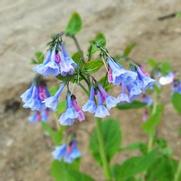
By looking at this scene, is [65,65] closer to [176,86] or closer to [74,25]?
[74,25]

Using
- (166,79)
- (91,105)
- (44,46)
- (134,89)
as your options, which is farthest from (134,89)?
(44,46)

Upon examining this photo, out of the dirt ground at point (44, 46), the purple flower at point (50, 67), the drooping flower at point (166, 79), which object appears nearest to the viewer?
the purple flower at point (50, 67)

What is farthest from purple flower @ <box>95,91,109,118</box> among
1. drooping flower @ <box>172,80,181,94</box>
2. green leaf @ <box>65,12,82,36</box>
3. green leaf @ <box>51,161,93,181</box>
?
drooping flower @ <box>172,80,181,94</box>

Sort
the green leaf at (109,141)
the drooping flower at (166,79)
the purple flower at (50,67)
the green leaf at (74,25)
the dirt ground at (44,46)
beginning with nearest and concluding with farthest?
the purple flower at (50,67) → the green leaf at (74,25) → the green leaf at (109,141) → the drooping flower at (166,79) → the dirt ground at (44,46)

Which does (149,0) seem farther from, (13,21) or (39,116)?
(39,116)

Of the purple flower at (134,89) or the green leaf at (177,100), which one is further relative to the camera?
the green leaf at (177,100)

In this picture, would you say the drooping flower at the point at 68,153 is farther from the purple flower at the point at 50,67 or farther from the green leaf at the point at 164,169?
the purple flower at the point at 50,67

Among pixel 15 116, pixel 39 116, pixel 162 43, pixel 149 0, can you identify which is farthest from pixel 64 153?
pixel 149 0

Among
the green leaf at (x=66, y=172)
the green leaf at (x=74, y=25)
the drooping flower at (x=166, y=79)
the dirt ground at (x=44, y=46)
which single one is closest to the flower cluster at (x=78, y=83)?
the green leaf at (x=74, y=25)
